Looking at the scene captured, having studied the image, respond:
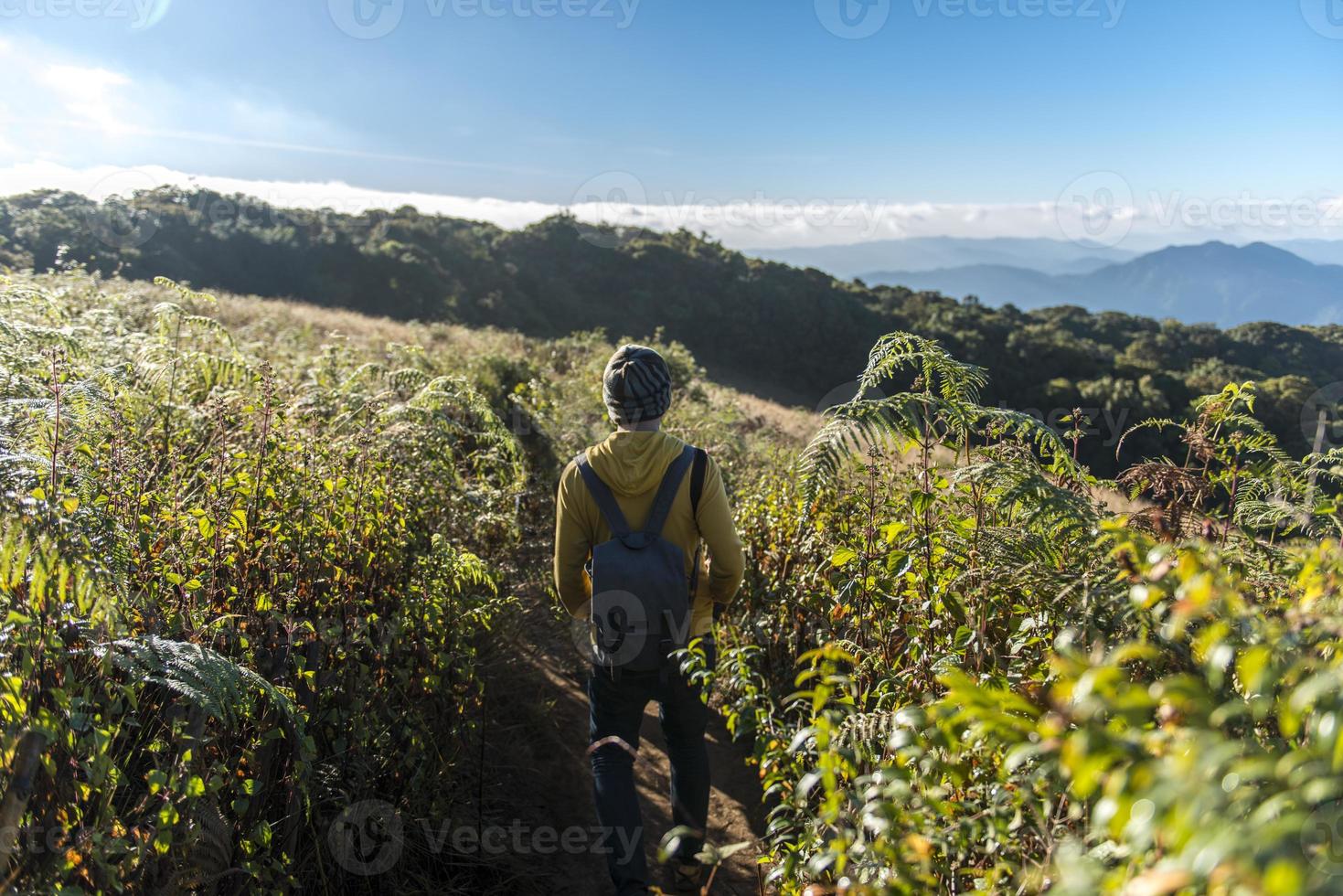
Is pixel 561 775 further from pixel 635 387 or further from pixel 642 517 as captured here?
pixel 635 387

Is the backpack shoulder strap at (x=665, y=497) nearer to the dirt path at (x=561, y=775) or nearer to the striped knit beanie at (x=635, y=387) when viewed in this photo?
the striped knit beanie at (x=635, y=387)

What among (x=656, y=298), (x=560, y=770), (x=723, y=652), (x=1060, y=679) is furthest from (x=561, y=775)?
(x=656, y=298)

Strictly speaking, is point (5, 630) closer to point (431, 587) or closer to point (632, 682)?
point (431, 587)

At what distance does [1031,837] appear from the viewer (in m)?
1.73

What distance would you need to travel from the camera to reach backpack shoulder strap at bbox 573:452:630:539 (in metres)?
2.98

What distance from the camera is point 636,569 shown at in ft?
9.56

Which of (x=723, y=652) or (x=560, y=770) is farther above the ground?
(x=723, y=652)

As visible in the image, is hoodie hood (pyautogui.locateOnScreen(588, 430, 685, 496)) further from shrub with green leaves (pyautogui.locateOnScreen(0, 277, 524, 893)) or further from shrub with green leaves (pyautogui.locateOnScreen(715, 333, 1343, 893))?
shrub with green leaves (pyautogui.locateOnScreen(0, 277, 524, 893))

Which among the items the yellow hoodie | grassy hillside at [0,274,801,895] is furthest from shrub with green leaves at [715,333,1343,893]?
grassy hillside at [0,274,801,895]

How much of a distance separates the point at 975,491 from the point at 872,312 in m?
37.8

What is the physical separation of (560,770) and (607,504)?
82.0 inches

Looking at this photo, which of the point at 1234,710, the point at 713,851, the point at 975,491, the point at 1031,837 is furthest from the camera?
the point at 975,491

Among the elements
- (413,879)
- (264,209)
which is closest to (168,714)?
(413,879)

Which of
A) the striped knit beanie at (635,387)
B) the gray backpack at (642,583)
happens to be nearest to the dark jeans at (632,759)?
the gray backpack at (642,583)
